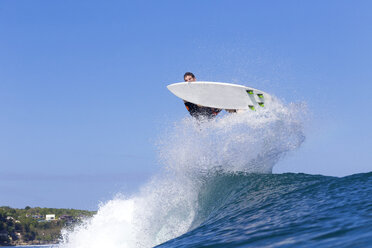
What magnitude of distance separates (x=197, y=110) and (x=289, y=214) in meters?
6.12

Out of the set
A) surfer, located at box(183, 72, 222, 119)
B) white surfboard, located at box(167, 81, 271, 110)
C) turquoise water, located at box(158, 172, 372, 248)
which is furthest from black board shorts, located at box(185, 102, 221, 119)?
turquoise water, located at box(158, 172, 372, 248)

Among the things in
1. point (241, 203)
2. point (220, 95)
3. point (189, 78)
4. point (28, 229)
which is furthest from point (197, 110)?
point (28, 229)

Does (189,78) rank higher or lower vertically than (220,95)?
higher

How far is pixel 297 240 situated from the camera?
3.86 metres

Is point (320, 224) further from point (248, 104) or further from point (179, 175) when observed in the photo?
point (248, 104)

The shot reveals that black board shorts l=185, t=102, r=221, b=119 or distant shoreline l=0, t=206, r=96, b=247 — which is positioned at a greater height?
distant shoreline l=0, t=206, r=96, b=247

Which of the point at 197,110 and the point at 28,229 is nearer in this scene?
the point at 197,110

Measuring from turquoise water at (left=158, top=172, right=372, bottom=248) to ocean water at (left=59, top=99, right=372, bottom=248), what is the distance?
0.01m

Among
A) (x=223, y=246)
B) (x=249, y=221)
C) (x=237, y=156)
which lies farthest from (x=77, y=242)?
(x=223, y=246)

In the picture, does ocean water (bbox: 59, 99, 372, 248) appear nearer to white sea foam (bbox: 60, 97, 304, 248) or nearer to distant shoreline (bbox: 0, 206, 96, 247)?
white sea foam (bbox: 60, 97, 304, 248)

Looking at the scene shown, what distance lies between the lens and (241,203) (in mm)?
6789

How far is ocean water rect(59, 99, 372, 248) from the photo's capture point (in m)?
4.31

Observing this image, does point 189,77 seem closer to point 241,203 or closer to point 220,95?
point 220,95

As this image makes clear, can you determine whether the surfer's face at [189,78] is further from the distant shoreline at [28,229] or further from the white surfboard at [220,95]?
the distant shoreline at [28,229]
